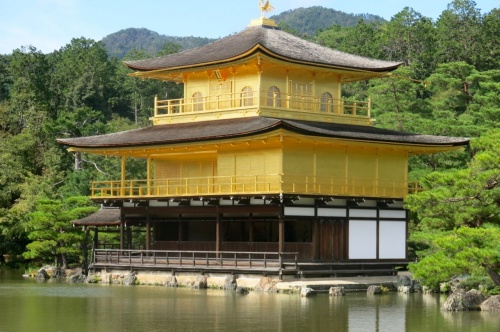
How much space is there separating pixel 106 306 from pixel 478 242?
11.4 meters

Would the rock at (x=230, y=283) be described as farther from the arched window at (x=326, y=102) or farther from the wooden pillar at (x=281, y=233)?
the arched window at (x=326, y=102)

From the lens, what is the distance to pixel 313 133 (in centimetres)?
4047

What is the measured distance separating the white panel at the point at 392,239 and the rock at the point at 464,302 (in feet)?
39.4

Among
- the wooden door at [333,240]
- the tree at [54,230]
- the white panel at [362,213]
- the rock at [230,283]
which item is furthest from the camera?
the tree at [54,230]

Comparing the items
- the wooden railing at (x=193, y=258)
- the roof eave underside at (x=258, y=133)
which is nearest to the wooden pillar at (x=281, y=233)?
the wooden railing at (x=193, y=258)

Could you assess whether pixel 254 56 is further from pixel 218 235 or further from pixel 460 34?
pixel 460 34

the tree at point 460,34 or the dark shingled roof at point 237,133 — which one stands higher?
the tree at point 460,34

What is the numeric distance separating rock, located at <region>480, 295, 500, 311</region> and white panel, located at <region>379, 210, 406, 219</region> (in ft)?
41.9

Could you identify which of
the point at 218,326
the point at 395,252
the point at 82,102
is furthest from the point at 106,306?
the point at 82,102

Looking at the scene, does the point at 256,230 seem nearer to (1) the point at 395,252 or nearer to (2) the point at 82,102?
(1) the point at 395,252

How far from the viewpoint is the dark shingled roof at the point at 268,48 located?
45.5 metres

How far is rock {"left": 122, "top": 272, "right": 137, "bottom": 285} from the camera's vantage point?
44.3 meters

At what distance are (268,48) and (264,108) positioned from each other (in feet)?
8.17

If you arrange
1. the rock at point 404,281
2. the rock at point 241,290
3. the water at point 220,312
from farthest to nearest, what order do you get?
the rock at point 404,281 → the rock at point 241,290 → the water at point 220,312
